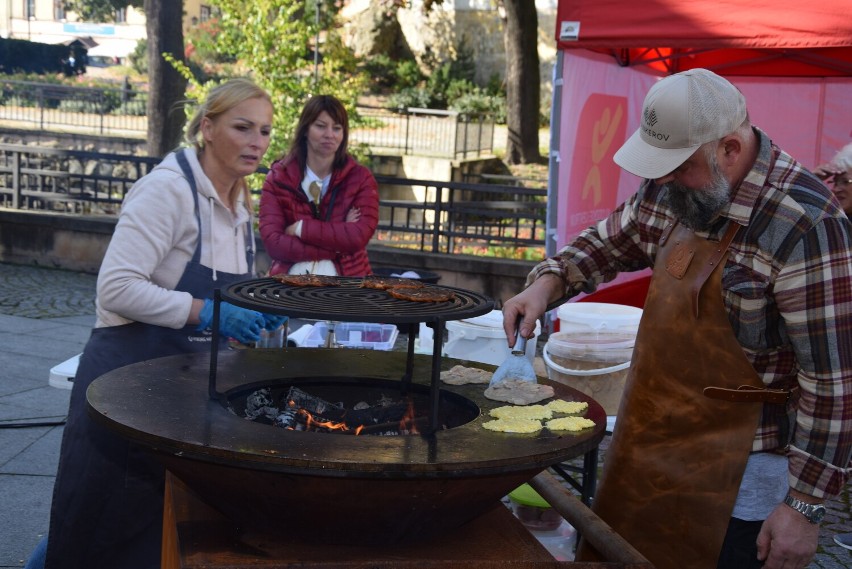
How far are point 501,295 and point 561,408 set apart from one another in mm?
7184

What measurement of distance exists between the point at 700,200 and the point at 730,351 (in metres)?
0.39

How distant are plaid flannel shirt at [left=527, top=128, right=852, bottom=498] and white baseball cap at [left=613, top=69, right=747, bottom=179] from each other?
6.0 inches

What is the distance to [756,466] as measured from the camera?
101 inches

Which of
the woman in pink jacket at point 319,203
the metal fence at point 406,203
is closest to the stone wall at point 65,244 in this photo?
the metal fence at point 406,203

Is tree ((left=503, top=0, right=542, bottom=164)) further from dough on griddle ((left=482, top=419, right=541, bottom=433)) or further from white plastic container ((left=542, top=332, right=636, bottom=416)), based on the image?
dough on griddle ((left=482, top=419, right=541, bottom=433))

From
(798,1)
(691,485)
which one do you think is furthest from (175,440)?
(798,1)

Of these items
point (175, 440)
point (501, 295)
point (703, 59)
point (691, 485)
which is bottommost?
point (501, 295)

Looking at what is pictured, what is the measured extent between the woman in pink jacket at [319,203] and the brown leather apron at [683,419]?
3.14 m

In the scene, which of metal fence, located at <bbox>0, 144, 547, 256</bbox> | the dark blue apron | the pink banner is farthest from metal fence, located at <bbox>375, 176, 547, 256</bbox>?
the dark blue apron

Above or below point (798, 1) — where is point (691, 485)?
below

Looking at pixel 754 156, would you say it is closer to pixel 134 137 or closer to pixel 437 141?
pixel 437 141

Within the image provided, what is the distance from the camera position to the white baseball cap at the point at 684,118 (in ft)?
7.80

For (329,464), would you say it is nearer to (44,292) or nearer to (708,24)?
(708,24)

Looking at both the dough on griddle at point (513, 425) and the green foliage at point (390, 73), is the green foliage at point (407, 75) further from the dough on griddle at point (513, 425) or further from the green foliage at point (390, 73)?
the dough on griddle at point (513, 425)
